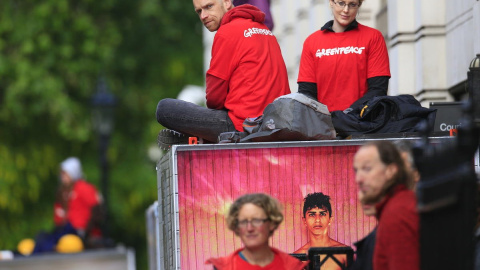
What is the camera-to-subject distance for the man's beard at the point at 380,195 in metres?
→ 6.06

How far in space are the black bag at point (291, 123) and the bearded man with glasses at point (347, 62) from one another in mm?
1068

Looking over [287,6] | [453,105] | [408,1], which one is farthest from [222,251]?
[287,6]

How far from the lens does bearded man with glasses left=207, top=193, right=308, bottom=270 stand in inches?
276

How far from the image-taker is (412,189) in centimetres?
630

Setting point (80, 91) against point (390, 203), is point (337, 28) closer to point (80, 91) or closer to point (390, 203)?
point (390, 203)

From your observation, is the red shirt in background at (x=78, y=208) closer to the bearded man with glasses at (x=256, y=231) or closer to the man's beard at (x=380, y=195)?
the bearded man with glasses at (x=256, y=231)

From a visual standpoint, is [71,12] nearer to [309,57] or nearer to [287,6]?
[287,6]

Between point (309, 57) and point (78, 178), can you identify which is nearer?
point (309, 57)

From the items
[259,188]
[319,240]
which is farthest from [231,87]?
[319,240]

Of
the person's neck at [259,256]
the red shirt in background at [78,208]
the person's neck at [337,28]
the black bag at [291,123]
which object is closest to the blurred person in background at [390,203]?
the person's neck at [259,256]

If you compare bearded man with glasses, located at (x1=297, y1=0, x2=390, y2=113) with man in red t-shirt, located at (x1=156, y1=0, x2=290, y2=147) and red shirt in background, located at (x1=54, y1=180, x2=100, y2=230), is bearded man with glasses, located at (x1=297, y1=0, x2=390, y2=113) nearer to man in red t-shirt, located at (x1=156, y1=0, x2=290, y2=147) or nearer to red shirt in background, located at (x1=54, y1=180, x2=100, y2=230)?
man in red t-shirt, located at (x1=156, y1=0, x2=290, y2=147)

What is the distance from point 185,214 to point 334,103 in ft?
5.74

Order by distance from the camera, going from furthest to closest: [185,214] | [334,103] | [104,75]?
1. [104,75]
2. [334,103]
3. [185,214]

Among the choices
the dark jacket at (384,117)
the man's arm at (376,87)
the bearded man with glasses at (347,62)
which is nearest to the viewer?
the dark jacket at (384,117)
